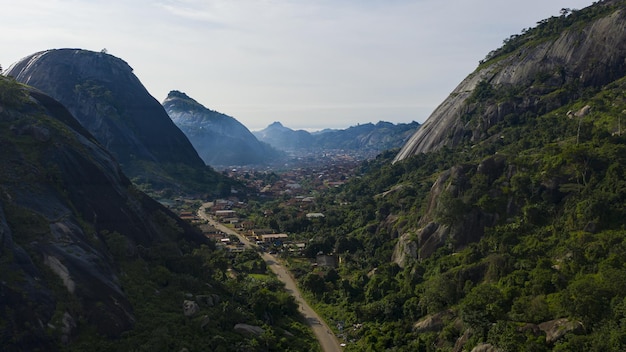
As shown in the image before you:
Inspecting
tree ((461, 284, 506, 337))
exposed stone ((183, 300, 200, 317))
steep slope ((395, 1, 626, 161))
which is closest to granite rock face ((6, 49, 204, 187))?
steep slope ((395, 1, 626, 161))

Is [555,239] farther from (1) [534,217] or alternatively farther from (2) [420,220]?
(2) [420,220]

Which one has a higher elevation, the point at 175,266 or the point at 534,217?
the point at 534,217

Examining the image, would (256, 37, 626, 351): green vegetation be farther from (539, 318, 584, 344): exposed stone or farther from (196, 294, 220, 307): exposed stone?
(196, 294, 220, 307): exposed stone

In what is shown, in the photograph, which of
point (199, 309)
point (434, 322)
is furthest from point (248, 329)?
point (434, 322)

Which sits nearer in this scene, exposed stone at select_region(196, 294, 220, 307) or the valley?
the valley

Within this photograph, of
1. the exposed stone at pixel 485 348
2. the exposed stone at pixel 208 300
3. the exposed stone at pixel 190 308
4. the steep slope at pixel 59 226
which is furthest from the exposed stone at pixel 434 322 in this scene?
the steep slope at pixel 59 226

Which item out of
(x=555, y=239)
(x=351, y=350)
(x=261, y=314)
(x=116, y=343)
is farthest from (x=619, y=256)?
(x=116, y=343)
